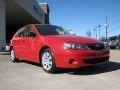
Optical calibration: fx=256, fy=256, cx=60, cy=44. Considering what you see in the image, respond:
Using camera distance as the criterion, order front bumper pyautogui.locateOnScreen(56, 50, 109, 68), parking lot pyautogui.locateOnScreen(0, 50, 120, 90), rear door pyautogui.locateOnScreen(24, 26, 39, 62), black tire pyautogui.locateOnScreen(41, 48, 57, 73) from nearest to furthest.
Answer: parking lot pyautogui.locateOnScreen(0, 50, 120, 90)
front bumper pyautogui.locateOnScreen(56, 50, 109, 68)
black tire pyautogui.locateOnScreen(41, 48, 57, 73)
rear door pyautogui.locateOnScreen(24, 26, 39, 62)

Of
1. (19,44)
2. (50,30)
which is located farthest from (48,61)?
(19,44)

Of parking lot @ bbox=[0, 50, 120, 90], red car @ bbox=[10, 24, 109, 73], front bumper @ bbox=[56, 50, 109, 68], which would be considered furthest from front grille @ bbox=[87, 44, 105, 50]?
parking lot @ bbox=[0, 50, 120, 90]

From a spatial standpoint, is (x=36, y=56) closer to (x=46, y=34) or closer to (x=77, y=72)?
(x=46, y=34)

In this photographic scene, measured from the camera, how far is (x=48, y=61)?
7336mm

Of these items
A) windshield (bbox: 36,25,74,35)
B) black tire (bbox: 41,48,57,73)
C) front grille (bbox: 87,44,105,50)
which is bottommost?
black tire (bbox: 41,48,57,73)

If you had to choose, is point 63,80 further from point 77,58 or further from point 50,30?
point 50,30

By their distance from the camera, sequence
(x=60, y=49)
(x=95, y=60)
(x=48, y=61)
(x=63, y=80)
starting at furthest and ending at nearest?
(x=48, y=61), (x=95, y=60), (x=60, y=49), (x=63, y=80)

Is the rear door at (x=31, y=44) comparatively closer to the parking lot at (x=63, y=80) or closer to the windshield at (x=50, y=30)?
the windshield at (x=50, y=30)

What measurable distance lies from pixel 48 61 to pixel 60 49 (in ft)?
2.17

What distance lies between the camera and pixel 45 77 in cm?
661

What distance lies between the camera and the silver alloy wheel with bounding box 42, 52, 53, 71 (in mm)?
7281

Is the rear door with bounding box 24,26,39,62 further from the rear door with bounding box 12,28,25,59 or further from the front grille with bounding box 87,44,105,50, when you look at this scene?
the front grille with bounding box 87,44,105,50

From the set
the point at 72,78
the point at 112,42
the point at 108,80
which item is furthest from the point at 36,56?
the point at 112,42

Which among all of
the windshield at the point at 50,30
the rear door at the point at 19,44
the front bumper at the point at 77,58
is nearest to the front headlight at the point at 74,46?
the front bumper at the point at 77,58
